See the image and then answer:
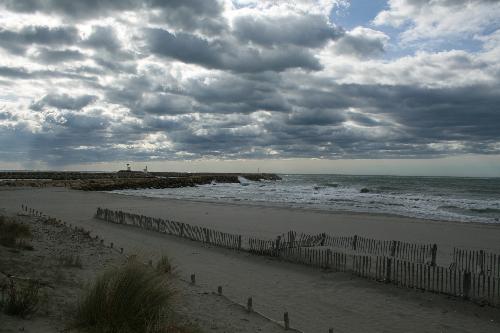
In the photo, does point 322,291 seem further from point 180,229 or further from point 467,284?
point 180,229

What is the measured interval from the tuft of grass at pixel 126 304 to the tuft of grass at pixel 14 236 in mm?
6962

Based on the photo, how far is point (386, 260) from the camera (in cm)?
1450

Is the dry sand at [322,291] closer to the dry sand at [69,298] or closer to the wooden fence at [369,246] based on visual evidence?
the dry sand at [69,298]

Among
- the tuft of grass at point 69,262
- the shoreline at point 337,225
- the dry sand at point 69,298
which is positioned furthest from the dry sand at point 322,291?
the tuft of grass at point 69,262

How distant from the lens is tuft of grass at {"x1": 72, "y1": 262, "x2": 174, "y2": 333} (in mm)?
6027

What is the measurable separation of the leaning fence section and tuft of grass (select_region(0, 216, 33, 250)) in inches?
269

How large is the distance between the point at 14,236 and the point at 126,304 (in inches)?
370

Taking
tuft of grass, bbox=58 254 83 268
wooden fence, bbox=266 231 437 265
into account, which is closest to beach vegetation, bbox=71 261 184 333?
tuft of grass, bbox=58 254 83 268

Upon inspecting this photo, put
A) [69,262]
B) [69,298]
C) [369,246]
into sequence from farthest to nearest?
1. [369,246]
2. [69,262]
3. [69,298]

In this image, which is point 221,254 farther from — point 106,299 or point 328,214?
point 328,214

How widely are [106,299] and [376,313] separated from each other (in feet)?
20.8

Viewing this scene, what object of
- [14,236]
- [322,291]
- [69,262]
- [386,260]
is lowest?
[322,291]

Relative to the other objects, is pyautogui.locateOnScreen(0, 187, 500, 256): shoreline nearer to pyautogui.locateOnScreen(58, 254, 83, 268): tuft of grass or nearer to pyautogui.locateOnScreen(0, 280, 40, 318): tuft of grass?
pyautogui.locateOnScreen(58, 254, 83, 268): tuft of grass

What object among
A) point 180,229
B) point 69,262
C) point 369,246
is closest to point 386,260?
point 369,246
